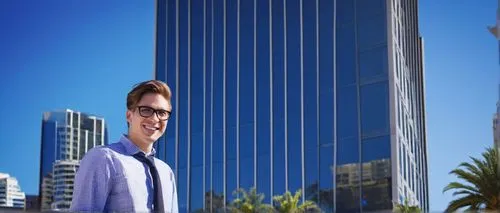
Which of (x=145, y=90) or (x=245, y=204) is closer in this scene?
(x=145, y=90)

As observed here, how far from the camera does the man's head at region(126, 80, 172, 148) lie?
2.40 ft

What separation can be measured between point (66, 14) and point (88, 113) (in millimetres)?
2452

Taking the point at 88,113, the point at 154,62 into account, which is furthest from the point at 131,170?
the point at 88,113

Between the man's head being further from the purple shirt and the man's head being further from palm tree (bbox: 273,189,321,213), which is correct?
palm tree (bbox: 273,189,321,213)

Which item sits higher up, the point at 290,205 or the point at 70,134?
the point at 70,134

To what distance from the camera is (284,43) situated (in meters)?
3.89

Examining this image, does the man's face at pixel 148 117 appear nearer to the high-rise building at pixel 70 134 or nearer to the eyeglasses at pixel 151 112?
the eyeglasses at pixel 151 112

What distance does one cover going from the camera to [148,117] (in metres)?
0.74

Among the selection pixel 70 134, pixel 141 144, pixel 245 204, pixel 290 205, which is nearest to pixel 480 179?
pixel 290 205

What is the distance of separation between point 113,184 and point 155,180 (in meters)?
0.05

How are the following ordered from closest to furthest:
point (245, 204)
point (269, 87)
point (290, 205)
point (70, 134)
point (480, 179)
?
point (245, 204) < point (480, 179) < point (290, 205) < point (269, 87) < point (70, 134)

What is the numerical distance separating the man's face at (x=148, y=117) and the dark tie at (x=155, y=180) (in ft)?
0.07

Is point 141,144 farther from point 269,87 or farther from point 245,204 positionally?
point 269,87

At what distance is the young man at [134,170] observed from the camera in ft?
2.21
